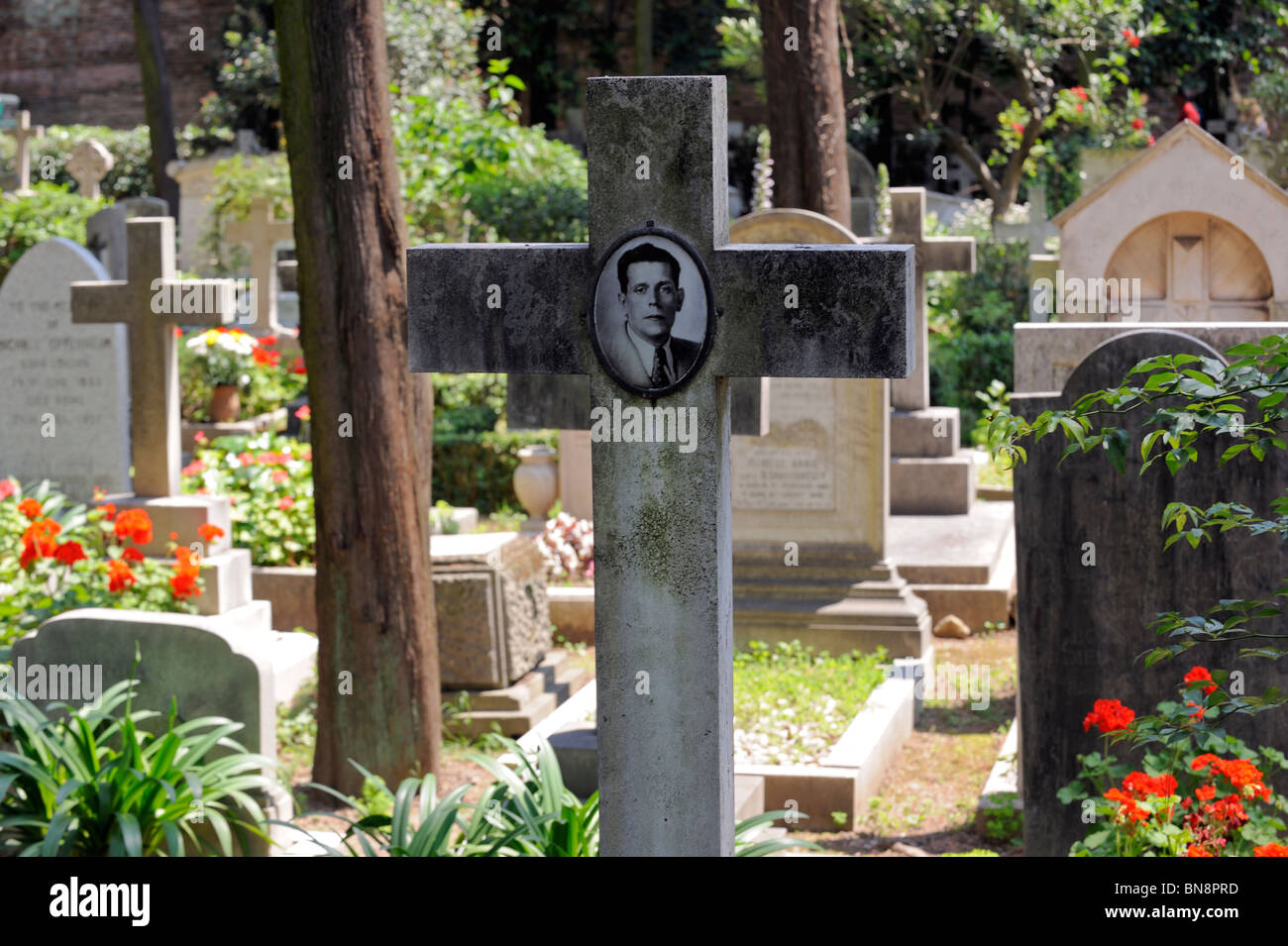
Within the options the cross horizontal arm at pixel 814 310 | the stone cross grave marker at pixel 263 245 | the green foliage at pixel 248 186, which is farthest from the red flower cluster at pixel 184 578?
the green foliage at pixel 248 186

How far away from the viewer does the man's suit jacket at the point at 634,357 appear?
3.18 meters

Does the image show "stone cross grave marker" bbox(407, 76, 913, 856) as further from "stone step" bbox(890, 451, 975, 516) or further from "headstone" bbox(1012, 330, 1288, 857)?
"stone step" bbox(890, 451, 975, 516)

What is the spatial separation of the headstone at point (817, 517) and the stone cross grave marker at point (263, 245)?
9256 millimetres

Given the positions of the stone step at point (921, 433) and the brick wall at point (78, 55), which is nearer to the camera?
the stone step at point (921, 433)

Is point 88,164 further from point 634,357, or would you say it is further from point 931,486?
point 634,357

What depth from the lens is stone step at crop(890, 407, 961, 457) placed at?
11391 mm

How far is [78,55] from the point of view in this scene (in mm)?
29672

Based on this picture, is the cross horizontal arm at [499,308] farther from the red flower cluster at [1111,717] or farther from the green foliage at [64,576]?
the green foliage at [64,576]

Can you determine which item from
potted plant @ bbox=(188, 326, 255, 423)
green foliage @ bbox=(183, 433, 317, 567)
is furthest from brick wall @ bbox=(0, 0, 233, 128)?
green foliage @ bbox=(183, 433, 317, 567)

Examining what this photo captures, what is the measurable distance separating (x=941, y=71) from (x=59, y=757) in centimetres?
2183

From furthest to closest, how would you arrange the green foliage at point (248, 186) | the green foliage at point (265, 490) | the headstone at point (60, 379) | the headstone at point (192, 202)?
the headstone at point (192, 202) → the green foliage at point (248, 186) → the headstone at point (60, 379) → the green foliage at point (265, 490)

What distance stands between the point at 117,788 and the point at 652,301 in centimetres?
233

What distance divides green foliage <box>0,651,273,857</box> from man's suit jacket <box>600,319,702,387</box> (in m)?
2.05

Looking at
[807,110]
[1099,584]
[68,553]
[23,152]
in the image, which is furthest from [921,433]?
[23,152]
